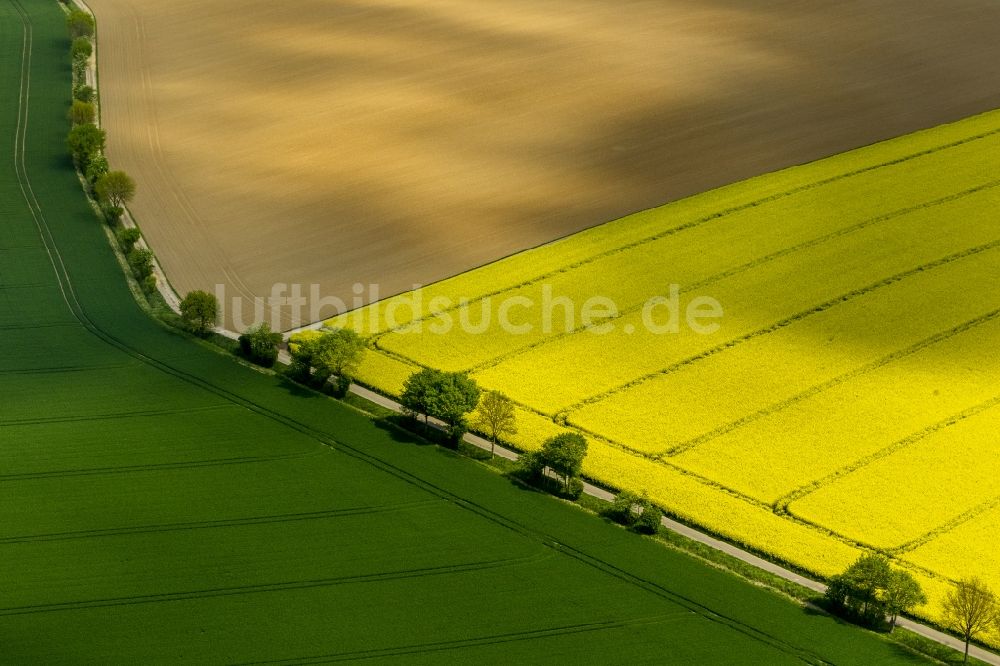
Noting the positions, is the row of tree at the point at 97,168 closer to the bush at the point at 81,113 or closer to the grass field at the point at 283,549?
the bush at the point at 81,113

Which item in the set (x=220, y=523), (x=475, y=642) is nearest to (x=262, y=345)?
(x=220, y=523)

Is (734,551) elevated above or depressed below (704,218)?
below

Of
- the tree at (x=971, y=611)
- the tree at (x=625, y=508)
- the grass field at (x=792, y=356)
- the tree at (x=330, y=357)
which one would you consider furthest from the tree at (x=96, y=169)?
the tree at (x=971, y=611)

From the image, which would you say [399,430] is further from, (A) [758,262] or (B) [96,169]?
(B) [96,169]

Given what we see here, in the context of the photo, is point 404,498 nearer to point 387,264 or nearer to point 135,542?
point 135,542

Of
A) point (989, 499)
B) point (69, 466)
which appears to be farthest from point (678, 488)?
point (69, 466)

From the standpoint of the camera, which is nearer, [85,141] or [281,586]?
[281,586]
